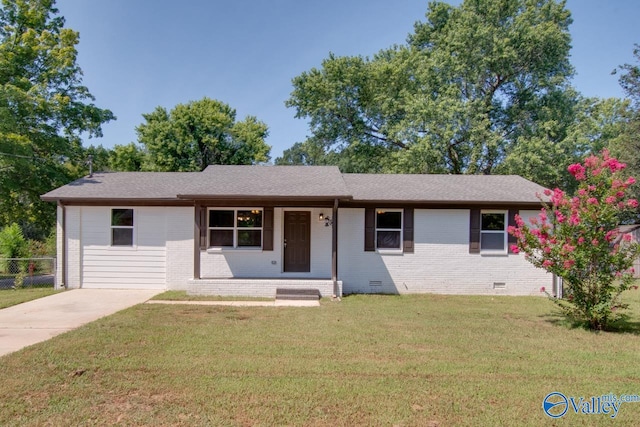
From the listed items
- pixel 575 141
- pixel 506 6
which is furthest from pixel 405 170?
pixel 506 6

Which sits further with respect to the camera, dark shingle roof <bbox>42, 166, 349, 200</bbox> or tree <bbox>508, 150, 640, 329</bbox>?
dark shingle roof <bbox>42, 166, 349, 200</bbox>

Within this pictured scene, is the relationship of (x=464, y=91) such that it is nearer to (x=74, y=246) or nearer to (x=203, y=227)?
(x=203, y=227)

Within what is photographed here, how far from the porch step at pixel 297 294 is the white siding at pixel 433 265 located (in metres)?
1.51

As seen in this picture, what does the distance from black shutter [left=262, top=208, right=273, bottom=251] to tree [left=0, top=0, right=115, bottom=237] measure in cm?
897

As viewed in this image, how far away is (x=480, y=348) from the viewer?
18.6 feet

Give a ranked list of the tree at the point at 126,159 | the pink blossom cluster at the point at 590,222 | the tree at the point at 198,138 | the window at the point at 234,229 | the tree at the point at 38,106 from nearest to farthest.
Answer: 1. the pink blossom cluster at the point at 590,222
2. the window at the point at 234,229
3. the tree at the point at 38,106
4. the tree at the point at 198,138
5. the tree at the point at 126,159

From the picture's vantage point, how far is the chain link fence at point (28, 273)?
461 inches

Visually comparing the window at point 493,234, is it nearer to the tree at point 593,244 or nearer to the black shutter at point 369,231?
the black shutter at point 369,231

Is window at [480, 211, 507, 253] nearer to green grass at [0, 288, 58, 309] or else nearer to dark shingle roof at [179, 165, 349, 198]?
dark shingle roof at [179, 165, 349, 198]

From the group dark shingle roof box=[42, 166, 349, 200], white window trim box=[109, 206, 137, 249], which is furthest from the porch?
white window trim box=[109, 206, 137, 249]

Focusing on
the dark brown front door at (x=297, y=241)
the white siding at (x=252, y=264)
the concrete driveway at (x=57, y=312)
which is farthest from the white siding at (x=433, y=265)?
the concrete driveway at (x=57, y=312)

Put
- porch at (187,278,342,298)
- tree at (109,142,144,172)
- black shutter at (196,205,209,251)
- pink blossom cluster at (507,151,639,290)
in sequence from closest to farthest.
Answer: pink blossom cluster at (507,151,639,290) < porch at (187,278,342,298) < black shutter at (196,205,209,251) < tree at (109,142,144,172)

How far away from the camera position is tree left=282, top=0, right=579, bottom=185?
19562mm

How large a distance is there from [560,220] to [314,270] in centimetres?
653
